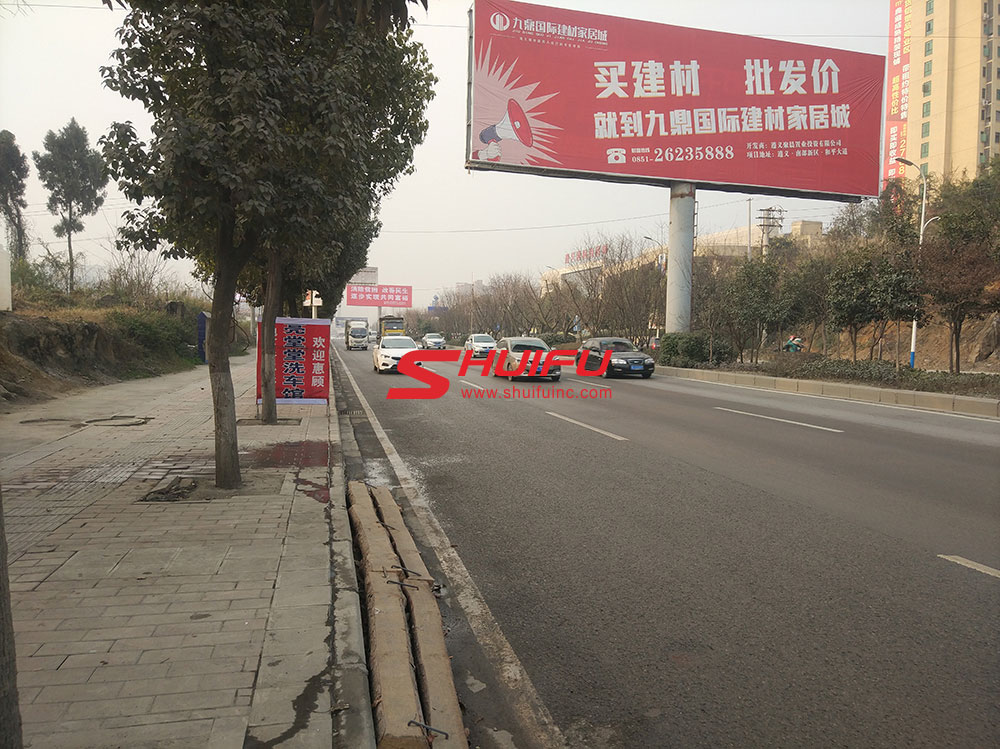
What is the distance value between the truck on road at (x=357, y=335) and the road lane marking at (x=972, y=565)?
61.6 m

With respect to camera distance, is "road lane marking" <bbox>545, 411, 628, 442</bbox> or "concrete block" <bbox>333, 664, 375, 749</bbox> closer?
"concrete block" <bbox>333, 664, 375, 749</bbox>

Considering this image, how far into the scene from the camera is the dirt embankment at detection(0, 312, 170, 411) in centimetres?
1412

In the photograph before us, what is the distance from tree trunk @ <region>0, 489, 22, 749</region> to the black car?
2338 cm

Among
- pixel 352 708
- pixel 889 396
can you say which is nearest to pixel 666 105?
pixel 889 396

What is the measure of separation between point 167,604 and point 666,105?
27575 mm

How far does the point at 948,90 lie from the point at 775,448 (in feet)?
250

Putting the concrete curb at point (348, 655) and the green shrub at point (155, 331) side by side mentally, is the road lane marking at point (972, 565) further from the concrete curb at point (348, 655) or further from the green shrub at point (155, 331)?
the green shrub at point (155, 331)

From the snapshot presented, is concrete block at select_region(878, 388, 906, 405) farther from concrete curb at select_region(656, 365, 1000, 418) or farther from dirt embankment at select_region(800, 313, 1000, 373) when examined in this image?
dirt embankment at select_region(800, 313, 1000, 373)

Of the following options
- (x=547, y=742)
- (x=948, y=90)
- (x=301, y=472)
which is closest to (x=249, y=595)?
(x=547, y=742)

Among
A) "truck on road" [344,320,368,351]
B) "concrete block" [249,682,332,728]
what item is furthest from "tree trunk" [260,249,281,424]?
"truck on road" [344,320,368,351]

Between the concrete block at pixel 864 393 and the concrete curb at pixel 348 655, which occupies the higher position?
the concrete block at pixel 864 393

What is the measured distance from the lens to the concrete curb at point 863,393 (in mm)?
14672

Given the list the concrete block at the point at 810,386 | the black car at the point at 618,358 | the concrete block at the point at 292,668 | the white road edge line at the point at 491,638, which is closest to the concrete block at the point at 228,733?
the concrete block at the point at 292,668

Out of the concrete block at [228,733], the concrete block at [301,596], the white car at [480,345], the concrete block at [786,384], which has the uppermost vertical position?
the white car at [480,345]
